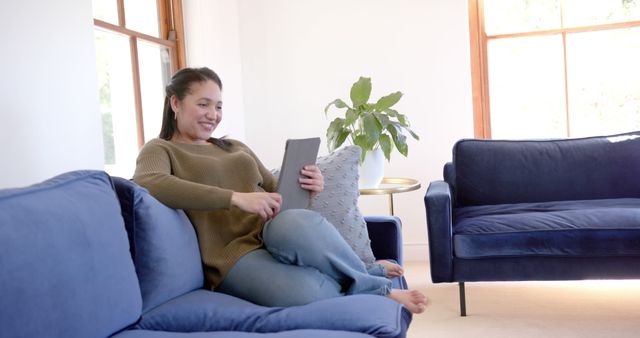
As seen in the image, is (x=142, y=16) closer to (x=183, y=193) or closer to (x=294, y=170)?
(x=294, y=170)

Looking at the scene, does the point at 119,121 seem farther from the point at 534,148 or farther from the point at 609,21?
the point at 609,21

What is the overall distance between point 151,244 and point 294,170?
531 mm

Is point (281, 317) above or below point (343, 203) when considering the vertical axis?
below

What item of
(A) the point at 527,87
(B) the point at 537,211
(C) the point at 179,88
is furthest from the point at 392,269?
(A) the point at 527,87

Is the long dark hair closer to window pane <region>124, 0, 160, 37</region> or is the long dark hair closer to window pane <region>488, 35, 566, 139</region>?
window pane <region>124, 0, 160, 37</region>

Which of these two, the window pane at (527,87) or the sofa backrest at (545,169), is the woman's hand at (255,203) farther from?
the window pane at (527,87)

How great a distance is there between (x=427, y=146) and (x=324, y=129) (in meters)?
0.68

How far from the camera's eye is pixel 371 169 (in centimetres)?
337

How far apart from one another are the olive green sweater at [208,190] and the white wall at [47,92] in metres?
0.50

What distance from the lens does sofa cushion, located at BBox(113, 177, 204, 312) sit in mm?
1675

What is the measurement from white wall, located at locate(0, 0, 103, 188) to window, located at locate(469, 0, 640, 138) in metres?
2.59

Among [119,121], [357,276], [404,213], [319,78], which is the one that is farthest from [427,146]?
[357,276]

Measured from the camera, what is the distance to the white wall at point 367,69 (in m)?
4.21

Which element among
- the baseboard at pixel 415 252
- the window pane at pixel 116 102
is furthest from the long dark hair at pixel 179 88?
the baseboard at pixel 415 252
